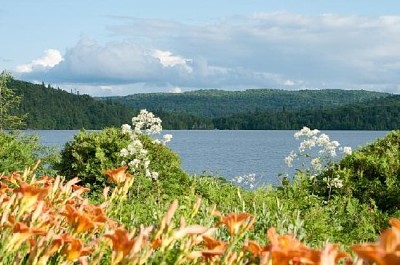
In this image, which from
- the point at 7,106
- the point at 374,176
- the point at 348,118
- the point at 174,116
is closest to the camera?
the point at 374,176

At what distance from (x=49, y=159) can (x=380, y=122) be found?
10873 centimetres

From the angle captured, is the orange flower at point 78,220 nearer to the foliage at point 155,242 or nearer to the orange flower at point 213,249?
the foliage at point 155,242

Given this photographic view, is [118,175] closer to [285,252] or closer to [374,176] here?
[285,252]

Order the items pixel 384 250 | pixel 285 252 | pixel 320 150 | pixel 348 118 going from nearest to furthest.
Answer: pixel 384 250
pixel 285 252
pixel 320 150
pixel 348 118

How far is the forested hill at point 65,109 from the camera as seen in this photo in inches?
4341

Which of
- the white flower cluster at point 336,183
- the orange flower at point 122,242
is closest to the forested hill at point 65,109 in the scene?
the white flower cluster at point 336,183

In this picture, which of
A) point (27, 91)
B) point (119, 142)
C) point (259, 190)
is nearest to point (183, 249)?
point (259, 190)

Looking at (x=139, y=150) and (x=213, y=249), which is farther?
(x=139, y=150)

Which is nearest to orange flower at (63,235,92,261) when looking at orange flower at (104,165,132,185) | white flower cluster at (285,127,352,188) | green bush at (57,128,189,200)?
orange flower at (104,165,132,185)

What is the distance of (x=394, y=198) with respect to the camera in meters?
9.66

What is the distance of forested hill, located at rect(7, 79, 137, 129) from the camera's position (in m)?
110

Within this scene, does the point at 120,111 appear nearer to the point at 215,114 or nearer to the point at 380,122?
the point at 380,122

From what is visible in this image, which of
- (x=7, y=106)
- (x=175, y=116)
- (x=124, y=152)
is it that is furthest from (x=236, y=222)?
(x=175, y=116)

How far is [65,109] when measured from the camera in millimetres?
118000
